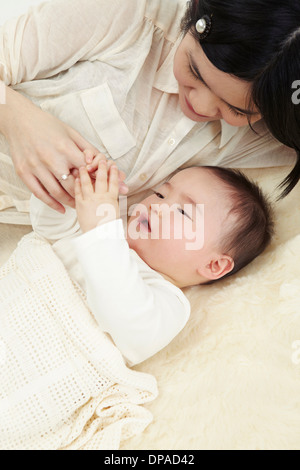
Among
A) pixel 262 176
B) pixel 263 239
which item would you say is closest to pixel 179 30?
pixel 262 176

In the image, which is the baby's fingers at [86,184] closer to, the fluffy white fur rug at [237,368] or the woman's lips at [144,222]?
the woman's lips at [144,222]

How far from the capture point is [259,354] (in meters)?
1.04

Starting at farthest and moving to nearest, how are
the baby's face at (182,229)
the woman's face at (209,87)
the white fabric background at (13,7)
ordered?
the white fabric background at (13,7), the baby's face at (182,229), the woman's face at (209,87)

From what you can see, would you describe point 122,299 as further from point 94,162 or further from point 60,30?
point 60,30

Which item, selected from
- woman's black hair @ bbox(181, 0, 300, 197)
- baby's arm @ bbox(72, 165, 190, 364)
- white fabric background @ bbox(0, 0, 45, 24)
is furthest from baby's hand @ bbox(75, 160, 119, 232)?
white fabric background @ bbox(0, 0, 45, 24)

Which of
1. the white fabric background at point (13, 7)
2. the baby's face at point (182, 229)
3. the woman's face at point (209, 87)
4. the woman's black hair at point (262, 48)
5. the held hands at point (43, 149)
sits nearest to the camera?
the woman's black hair at point (262, 48)

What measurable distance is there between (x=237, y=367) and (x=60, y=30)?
96cm

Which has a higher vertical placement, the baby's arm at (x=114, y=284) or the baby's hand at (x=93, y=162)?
the baby's hand at (x=93, y=162)

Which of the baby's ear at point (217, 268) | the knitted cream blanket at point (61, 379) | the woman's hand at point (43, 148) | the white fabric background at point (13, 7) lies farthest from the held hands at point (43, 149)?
the white fabric background at point (13, 7)

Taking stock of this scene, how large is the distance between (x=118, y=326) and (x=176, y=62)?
25.6 inches

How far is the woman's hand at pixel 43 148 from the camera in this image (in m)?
1.06

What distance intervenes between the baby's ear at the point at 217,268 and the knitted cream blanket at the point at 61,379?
13.8 inches

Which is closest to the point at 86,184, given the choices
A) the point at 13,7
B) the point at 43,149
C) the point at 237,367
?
the point at 43,149

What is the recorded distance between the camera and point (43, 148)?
106 cm
